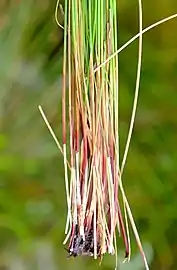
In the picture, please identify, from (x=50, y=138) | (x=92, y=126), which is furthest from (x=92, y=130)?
(x=50, y=138)

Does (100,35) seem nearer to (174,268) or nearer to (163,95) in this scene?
(163,95)

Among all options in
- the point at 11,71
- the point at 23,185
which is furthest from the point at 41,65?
the point at 23,185

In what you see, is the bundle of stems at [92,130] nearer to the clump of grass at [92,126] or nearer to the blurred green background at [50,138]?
the clump of grass at [92,126]

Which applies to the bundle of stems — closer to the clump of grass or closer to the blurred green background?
the clump of grass

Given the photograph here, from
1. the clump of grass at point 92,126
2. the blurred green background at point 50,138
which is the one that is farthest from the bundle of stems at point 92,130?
the blurred green background at point 50,138

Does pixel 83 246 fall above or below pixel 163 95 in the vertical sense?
below

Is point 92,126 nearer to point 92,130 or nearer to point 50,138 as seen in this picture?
point 92,130
